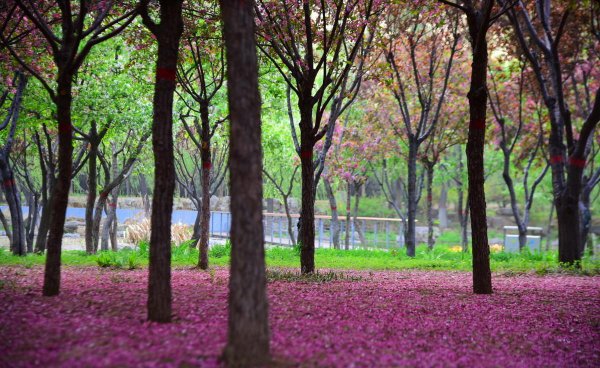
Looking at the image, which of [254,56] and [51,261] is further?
[51,261]

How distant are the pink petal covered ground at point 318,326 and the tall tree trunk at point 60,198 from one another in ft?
0.89

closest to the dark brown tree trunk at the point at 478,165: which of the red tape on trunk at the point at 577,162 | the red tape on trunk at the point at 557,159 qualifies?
the red tape on trunk at the point at 577,162

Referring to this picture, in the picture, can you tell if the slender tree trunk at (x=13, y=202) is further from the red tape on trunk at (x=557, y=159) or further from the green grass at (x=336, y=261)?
the red tape on trunk at (x=557, y=159)

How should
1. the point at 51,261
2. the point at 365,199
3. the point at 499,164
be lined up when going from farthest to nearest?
1. the point at 365,199
2. the point at 499,164
3. the point at 51,261

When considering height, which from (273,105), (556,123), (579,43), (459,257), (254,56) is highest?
(579,43)

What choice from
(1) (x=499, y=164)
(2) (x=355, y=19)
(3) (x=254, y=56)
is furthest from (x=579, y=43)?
(3) (x=254, y=56)

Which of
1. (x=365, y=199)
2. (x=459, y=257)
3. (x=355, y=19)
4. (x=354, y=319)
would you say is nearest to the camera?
(x=354, y=319)

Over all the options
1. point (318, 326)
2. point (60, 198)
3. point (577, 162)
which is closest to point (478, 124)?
point (318, 326)

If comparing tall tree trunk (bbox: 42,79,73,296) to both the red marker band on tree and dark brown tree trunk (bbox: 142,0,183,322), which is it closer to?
dark brown tree trunk (bbox: 142,0,183,322)

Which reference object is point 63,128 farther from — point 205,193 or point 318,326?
point 205,193

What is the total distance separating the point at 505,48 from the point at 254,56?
15.3 meters

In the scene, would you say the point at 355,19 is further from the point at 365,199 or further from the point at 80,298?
the point at 365,199

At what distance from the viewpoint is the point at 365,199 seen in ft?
128

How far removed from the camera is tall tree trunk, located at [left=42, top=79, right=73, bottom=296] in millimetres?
6215
